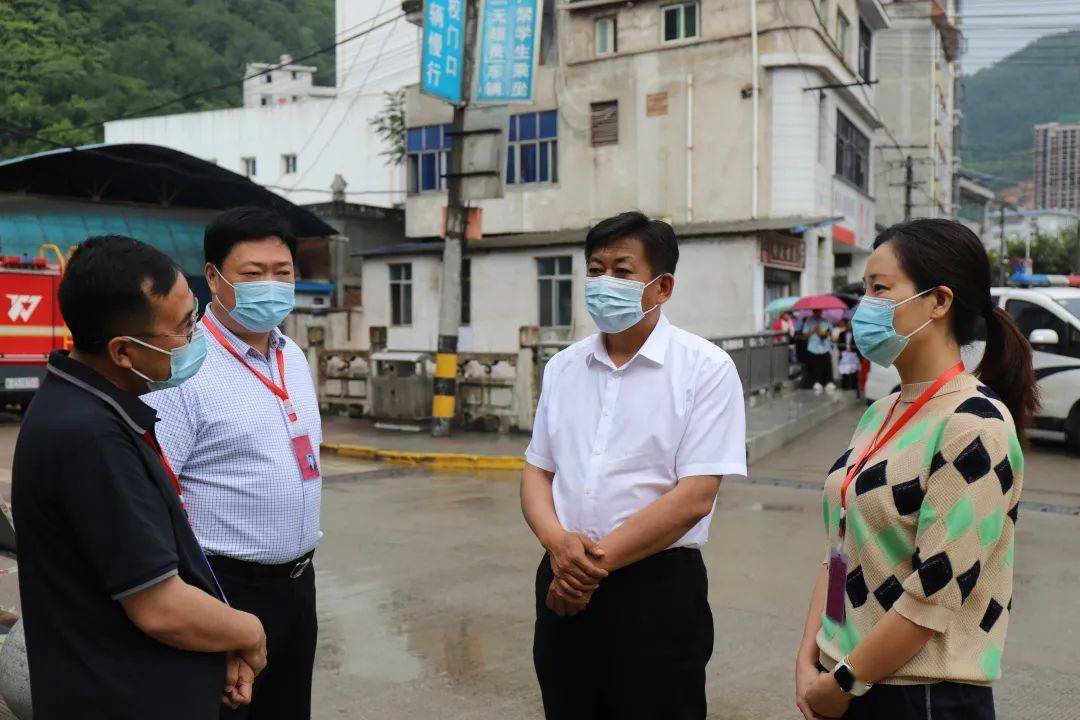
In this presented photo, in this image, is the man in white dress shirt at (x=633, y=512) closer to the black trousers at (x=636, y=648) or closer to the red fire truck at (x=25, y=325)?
the black trousers at (x=636, y=648)

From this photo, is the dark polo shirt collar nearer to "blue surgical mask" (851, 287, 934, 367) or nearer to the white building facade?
"blue surgical mask" (851, 287, 934, 367)

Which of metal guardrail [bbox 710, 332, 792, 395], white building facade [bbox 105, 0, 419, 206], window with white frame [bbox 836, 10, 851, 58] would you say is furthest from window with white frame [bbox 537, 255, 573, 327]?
white building facade [bbox 105, 0, 419, 206]

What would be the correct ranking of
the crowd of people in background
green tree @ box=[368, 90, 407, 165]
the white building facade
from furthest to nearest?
the white building facade
green tree @ box=[368, 90, 407, 165]
the crowd of people in background

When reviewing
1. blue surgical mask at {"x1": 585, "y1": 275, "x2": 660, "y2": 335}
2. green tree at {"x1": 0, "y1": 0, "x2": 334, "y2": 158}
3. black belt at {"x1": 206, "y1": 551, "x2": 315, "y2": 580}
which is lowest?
black belt at {"x1": 206, "y1": 551, "x2": 315, "y2": 580}

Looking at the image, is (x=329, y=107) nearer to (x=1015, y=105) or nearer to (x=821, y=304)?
(x=821, y=304)

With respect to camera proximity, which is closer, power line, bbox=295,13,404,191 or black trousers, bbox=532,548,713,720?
black trousers, bbox=532,548,713,720

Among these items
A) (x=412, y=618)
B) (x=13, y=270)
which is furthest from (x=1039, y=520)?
(x=13, y=270)

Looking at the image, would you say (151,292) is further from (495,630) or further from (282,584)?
(495,630)

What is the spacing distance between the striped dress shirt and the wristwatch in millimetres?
1542

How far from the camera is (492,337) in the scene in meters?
23.7

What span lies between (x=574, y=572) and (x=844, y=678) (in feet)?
2.65

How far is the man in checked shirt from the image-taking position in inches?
109

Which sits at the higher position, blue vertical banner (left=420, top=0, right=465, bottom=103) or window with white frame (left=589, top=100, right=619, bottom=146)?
window with white frame (left=589, top=100, right=619, bottom=146)

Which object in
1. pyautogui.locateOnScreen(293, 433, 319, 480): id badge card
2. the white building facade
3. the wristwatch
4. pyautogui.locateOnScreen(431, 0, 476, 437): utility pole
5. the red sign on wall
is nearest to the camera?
the wristwatch
